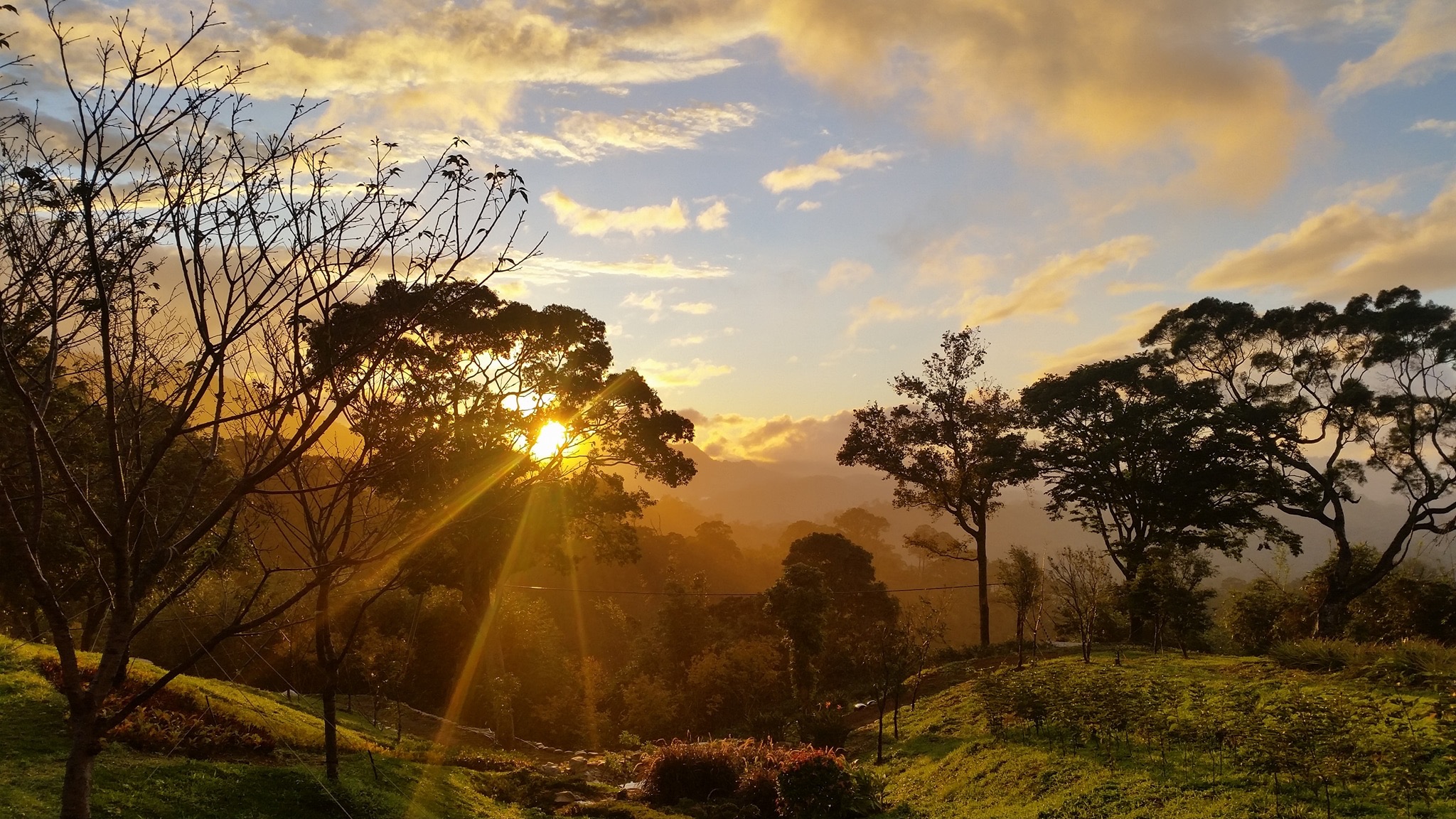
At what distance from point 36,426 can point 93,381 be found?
69.8 inches

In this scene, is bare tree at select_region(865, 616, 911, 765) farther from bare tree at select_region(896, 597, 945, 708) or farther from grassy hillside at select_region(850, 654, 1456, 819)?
grassy hillside at select_region(850, 654, 1456, 819)

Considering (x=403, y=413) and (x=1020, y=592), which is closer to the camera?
(x=403, y=413)

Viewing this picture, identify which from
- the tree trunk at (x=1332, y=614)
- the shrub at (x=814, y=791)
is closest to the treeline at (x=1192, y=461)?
the tree trunk at (x=1332, y=614)

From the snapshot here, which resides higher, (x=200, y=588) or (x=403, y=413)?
(x=403, y=413)

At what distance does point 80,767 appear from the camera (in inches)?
152

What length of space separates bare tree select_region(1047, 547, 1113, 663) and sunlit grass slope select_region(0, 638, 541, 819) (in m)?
17.9

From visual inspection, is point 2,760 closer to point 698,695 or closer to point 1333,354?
point 698,695

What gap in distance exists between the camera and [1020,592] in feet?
85.3

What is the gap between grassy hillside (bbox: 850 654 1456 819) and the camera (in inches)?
411

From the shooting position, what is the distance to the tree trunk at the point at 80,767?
382 cm

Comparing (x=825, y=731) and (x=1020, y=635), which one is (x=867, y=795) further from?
(x=1020, y=635)

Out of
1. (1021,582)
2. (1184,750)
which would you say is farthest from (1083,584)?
(1184,750)

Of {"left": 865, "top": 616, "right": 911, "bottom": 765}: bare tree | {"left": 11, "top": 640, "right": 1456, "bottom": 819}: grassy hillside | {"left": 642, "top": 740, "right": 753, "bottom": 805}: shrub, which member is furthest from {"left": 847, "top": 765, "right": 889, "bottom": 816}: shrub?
{"left": 865, "top": 616, "right": 911, "bottom": 765}: bare tree

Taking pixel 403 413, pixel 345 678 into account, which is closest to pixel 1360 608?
pixel 403 413
